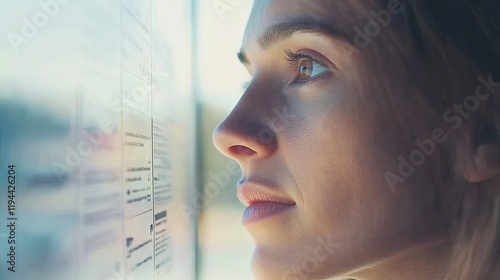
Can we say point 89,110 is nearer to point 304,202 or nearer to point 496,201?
point 304,202

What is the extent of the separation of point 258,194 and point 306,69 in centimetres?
14

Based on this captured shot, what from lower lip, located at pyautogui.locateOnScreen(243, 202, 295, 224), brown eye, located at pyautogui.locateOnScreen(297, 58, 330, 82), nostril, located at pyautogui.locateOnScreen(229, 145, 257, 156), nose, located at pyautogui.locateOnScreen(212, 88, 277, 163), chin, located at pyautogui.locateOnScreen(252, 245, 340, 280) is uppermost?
brown eye, located at pyautogui.locateOnScreen(297, 58, 330, 82)

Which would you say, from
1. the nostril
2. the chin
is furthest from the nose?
the chin

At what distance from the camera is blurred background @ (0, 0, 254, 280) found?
497mm

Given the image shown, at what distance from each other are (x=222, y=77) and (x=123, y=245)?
46 centimetres

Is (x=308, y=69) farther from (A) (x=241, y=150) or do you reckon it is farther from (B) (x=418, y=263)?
(B) (x=418, y=263)

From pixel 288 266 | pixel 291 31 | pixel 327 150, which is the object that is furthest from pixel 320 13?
pixel 288 266

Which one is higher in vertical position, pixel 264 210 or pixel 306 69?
pixel 306 69

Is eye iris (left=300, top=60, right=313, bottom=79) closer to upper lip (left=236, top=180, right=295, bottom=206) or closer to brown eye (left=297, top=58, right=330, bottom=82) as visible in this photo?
brown eye (left=297, top=58, right=330, bottom=82)

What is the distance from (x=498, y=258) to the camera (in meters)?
0.53

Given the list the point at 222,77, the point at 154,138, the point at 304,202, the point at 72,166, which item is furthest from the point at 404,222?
the point at 222,77

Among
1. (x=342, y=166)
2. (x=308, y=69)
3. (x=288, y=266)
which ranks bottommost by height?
(x=288, y=266)

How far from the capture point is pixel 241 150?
0.55 metres

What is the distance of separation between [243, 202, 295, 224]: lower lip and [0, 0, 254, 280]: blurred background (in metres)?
0.19
